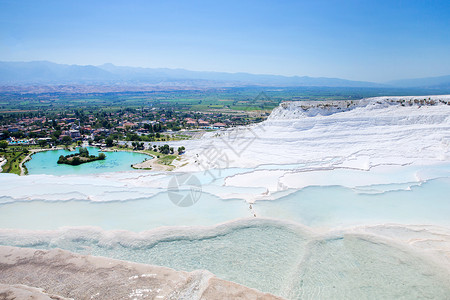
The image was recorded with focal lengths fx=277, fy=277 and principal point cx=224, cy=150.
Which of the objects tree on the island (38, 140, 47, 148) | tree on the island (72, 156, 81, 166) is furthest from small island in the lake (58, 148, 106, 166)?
tree on the island (38, 140, 47, 148)

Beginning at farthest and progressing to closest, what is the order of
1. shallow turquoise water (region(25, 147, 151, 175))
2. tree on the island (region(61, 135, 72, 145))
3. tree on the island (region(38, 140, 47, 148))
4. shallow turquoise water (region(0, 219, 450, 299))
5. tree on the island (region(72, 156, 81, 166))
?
tree on the island (region(61, 135, 72, 145)) → tree on the island (region(38, 140, 47, 148)) → tree on the island (region(72, 156, 81, 166)) → shallow turquoise water (region(25, 147, 151, 175)) → shallow turquoise water (region(0, 219, 450, 299))

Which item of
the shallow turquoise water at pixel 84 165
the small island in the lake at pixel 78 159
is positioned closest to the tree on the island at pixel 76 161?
the small island in the lake at pixel 78 159

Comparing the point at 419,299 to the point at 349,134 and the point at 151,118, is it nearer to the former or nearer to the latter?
the point at 349,134

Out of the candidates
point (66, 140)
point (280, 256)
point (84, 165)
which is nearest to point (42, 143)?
point (66, 140)

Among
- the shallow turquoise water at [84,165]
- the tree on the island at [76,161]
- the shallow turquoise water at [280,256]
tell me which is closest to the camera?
the shallow turquoise water at [280,256]

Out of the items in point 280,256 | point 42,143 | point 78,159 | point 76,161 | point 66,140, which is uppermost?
point 280,256

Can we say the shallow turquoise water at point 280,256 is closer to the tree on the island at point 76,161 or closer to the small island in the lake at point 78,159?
the tree on the island at point 76,161

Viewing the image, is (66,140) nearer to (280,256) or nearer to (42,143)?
(42,143)

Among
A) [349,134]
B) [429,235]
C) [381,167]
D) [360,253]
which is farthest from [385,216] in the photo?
[349,134]

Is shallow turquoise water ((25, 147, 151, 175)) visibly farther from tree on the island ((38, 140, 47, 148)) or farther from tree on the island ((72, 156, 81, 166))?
tree on the island ((38, 140, 47, 148))
